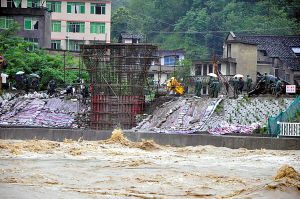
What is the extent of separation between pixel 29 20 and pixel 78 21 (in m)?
12.7

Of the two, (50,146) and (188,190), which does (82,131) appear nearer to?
(50,146)

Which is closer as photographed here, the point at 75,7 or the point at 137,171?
the point at 137,171

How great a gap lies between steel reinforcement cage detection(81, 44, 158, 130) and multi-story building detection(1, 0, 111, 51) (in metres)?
37.9

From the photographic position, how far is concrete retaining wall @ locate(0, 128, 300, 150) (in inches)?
1382

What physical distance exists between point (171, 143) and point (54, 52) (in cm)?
3688

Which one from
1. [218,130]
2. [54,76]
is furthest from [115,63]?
[54,76]

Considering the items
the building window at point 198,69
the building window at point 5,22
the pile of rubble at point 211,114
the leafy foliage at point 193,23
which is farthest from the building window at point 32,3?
the pile of rubble at point 211,114

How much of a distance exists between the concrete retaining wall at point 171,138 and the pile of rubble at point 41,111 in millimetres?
6100

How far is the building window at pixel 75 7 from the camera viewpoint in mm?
85500

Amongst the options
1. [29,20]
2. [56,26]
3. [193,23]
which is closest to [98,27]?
[56,26]

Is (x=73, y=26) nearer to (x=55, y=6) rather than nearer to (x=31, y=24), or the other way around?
(x=55, y=6)

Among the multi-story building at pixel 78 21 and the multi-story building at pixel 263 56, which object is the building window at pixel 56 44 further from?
the multi-story building at pixel 263 56

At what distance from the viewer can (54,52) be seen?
236 ft

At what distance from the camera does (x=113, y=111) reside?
46.3 m
